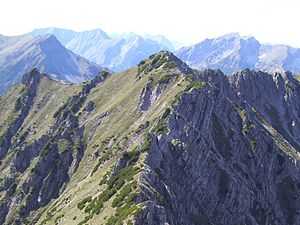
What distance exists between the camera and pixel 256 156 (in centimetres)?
15675

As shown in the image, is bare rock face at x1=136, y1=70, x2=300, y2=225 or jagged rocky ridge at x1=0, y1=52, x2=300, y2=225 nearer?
jagged rocky ridge at x1=0, y1=52, x2=300, y2=225

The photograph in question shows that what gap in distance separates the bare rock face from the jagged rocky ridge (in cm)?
34

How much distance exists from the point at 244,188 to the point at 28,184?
83.5 meters

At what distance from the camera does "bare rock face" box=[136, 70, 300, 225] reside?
379ft

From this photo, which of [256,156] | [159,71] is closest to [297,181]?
[256,156]

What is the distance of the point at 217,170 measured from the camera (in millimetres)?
133875

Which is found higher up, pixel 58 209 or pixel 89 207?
pixel 89 207

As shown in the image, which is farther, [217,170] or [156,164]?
[217,170]

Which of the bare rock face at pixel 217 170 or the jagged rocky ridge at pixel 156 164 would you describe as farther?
the bare rock face at pixel 217 170

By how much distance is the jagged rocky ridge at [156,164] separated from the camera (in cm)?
10500

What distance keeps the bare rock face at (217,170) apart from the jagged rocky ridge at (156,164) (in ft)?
1.13

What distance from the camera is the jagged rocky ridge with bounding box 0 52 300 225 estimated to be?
4134 inches

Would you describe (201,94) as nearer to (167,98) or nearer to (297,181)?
(167,98)

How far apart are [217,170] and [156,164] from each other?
2822 cm
